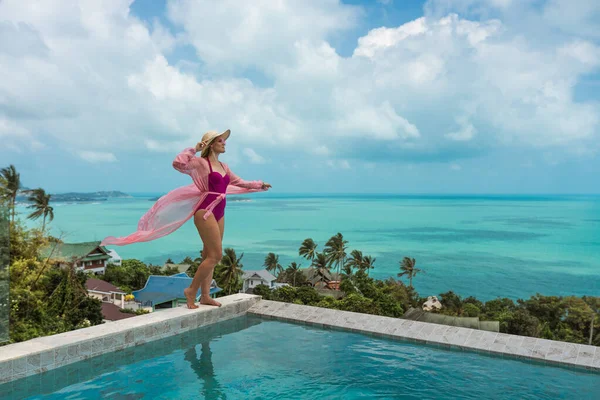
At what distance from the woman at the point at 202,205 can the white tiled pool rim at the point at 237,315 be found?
33.5 inches

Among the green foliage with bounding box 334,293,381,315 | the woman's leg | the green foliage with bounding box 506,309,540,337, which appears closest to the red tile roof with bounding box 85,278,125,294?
the green foliage with bounding box 334,293,381,315

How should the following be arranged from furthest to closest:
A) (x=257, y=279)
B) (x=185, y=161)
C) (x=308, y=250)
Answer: (x=308, y=250) < (x=257, y=279) < (x=185, y=161)

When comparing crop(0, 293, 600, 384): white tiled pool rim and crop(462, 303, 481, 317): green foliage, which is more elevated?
crop(0, 293, 600, 384): white tiled pool rim

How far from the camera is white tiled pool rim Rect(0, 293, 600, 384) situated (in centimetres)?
483

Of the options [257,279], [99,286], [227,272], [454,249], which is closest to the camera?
[99,286]

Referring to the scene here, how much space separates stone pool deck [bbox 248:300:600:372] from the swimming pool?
5.5 inches

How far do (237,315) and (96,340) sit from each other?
2510mm

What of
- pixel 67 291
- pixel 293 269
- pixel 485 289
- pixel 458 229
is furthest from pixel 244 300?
pixel 458 229

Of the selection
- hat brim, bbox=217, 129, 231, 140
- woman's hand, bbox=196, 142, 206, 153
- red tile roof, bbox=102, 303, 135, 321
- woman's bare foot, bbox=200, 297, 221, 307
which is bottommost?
red tile roof, bbox=102, 303, 135, 321

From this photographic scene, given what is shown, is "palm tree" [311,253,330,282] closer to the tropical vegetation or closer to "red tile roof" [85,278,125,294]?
the tropical vegetation

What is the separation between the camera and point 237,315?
24.3 ft

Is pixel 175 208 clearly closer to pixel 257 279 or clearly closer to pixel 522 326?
pixel 522 326

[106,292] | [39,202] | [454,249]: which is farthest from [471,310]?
[454,249]

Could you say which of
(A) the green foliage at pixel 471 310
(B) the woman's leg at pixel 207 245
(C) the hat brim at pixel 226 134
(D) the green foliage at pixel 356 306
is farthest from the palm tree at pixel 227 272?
(C) the hat brim at pixel 226 134
